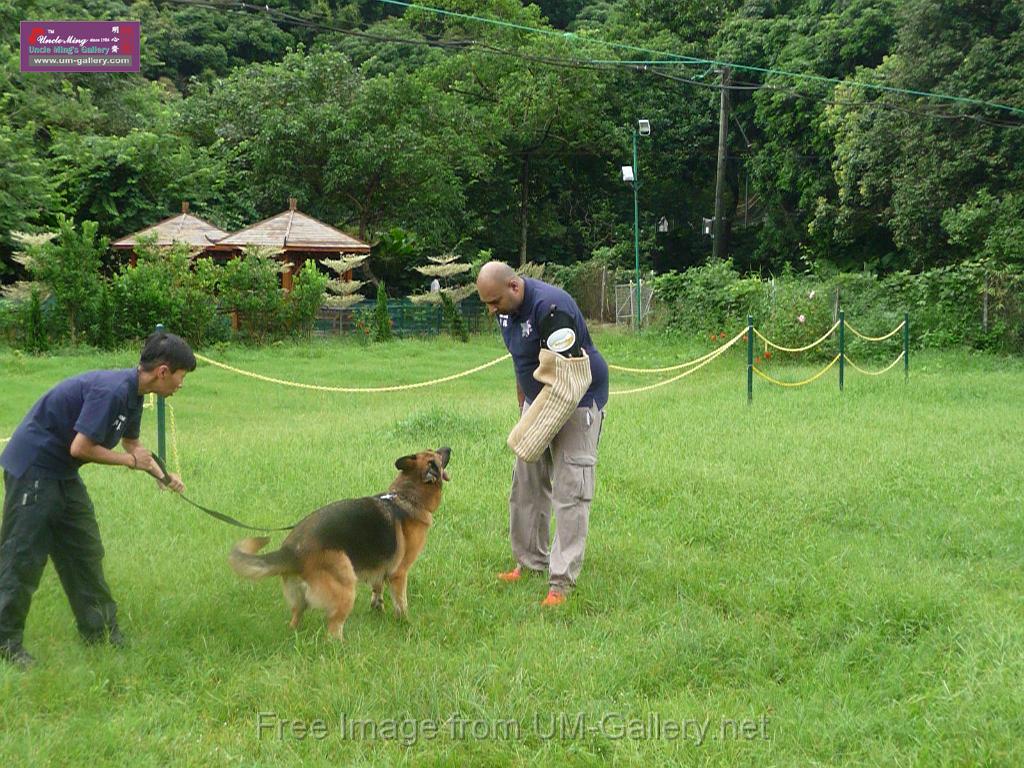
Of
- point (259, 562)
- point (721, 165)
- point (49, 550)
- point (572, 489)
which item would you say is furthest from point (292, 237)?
point (259, 562)

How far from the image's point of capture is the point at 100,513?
6.88 metres

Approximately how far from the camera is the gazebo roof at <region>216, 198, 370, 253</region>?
25.3m

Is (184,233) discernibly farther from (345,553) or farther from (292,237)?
(345,553)

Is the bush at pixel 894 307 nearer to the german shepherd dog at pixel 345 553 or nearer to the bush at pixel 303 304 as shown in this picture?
the bush at pixel 303 304

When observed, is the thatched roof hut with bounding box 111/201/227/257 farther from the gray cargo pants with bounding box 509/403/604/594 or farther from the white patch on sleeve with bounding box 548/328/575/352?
the white patch on sleeve with bounding box 548/328/575/352

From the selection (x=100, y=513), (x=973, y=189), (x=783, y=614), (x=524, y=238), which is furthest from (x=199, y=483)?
(x=524, y=238)

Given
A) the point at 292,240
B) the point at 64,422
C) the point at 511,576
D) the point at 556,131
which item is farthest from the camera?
the point at 556,131

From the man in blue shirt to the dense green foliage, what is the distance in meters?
15.7

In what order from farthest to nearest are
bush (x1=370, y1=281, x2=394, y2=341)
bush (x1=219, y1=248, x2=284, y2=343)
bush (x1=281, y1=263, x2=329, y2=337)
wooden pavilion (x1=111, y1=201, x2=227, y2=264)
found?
wooden pavilion (x1=111, y1=201, x2=227, y2=264), bush (x1=370, y1=281, x2=394, y2=341), bush (x1=281, y1=263, x2=329, y2=337), bush (x1=219, y1=248, x2=284, y2=343)

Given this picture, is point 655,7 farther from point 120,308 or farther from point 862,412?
point 862,412

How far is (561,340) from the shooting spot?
5.10 metres

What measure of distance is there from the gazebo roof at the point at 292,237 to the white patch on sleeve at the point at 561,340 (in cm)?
2079

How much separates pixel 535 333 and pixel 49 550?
8.40ft

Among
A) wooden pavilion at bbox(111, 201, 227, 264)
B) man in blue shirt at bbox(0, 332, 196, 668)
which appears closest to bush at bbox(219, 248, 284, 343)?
wooden pavilion at bbox(111, 201, 227, 264)
